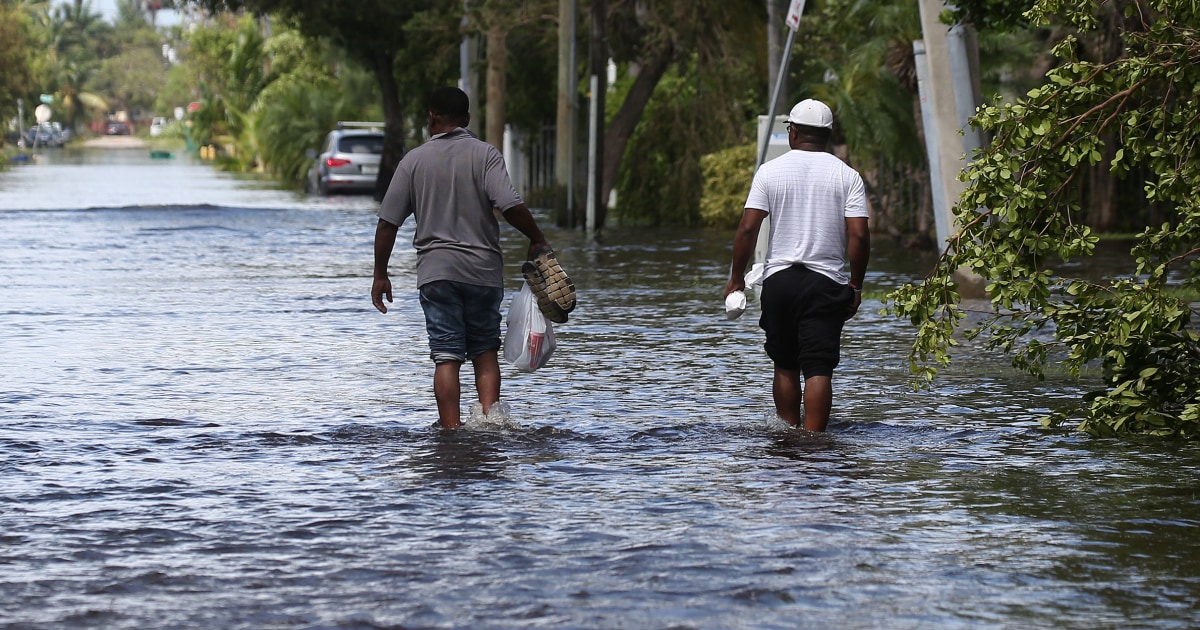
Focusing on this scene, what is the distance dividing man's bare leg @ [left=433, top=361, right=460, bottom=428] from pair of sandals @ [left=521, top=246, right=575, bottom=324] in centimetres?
53

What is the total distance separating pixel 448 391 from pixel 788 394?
152 centimetres

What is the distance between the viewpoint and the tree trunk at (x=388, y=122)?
134 feet

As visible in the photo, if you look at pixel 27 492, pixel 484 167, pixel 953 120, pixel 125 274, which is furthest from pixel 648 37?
pixel 27 492

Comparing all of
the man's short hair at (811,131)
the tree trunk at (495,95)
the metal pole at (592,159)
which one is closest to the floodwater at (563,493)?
the man's short hair at (811,131)

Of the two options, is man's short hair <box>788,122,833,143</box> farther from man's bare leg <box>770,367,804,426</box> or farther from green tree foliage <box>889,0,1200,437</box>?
man's bare leg <box>770,367,804,426</box>

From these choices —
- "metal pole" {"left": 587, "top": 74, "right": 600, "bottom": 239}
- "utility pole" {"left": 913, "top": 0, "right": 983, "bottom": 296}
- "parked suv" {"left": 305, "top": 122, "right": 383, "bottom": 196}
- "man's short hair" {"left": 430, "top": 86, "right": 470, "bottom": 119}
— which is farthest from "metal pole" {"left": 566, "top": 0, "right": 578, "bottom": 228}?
"man's short hair" {"left": 430, "top": 86, "right": 470, "bottom": 119}

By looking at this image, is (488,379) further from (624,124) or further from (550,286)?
(624,124)

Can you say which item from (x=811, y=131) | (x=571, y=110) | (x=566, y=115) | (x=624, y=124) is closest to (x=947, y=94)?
(x=811, y=131)

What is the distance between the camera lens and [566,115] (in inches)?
1077

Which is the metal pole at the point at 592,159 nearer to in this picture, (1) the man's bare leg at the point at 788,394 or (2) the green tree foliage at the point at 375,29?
(2) the green tree foliage at the point at 375,29

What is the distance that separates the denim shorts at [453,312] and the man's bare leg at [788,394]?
1.30 m

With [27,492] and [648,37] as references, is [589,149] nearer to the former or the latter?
[648,37]

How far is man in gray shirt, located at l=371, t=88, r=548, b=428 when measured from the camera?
8.65 metres

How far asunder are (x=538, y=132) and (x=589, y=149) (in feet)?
33.3
